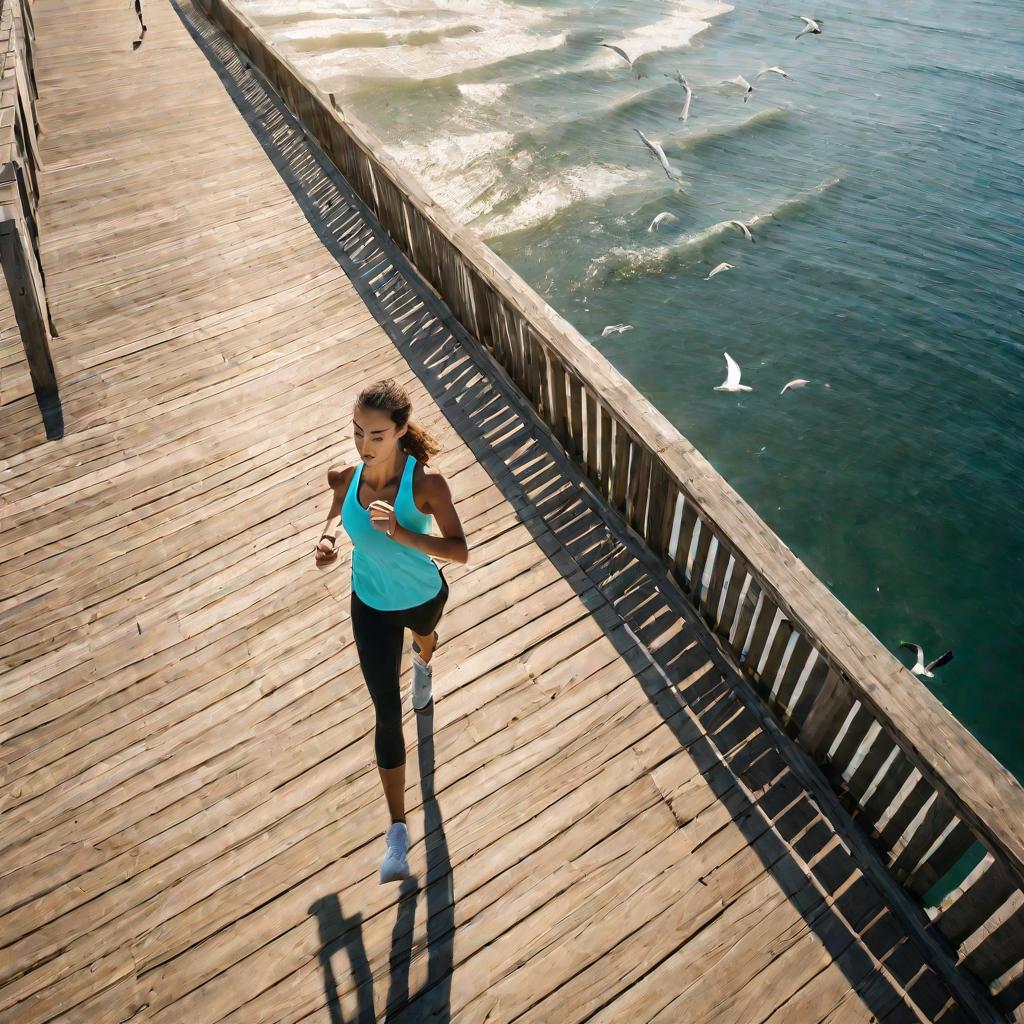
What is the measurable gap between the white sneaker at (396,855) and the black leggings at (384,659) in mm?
491

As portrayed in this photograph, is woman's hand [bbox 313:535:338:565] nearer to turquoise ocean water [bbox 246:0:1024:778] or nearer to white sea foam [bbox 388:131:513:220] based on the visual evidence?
turquoise ocean water [bbox 246:0:1024:778]

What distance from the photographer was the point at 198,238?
9.86 m

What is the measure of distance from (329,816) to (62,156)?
12.2 meters

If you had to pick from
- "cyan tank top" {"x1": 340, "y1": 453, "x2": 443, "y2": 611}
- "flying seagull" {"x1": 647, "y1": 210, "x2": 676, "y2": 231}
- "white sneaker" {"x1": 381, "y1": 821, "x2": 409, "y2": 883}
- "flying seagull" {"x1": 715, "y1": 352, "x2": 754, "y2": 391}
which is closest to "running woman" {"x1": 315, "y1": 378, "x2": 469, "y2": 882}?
"cyan tank top" {"x1": 340, "y1": 453, "x2": 443, "y2": 611}

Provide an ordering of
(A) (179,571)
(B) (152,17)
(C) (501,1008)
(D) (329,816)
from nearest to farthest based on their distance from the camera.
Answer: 1. (C) (501,1008)
2. (D) (329,816)
3. (A) (179,571)
4. (B) (152,17)

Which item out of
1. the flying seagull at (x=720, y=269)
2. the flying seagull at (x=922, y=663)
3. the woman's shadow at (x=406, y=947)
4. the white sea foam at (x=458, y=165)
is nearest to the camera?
the woman's shadow at (x=406, y=947)

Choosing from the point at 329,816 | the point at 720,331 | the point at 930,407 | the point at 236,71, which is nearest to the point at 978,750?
the point at 329,816

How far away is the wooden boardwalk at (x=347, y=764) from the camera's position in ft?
12.1

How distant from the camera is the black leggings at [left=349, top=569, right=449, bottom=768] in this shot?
3672mm

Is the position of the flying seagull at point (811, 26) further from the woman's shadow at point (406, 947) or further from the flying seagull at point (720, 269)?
the woman's shadow at point (406, 947)

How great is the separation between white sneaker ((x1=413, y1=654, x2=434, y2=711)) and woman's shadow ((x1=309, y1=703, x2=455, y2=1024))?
69 cm

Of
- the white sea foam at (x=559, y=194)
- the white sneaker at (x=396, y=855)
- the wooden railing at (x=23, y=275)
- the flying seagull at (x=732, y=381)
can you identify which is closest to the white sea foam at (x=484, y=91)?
the white sea foam at (x=559, y=194)

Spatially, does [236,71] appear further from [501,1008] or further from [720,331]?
[501,1008]

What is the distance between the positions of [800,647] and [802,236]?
1744cm
